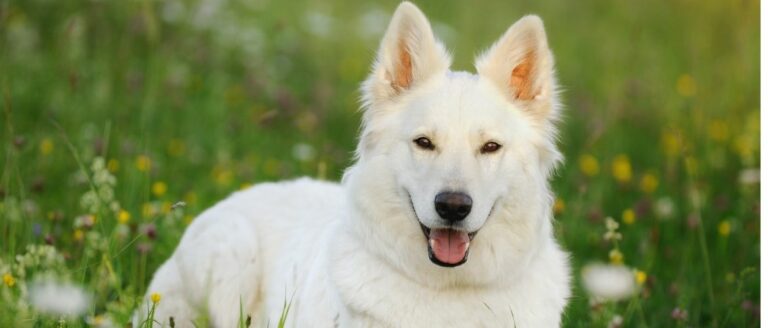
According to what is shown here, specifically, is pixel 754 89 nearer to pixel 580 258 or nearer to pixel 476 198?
pixel 580 258

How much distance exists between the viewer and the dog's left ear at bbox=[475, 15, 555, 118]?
3.99m

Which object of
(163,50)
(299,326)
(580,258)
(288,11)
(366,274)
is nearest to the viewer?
(366,274)

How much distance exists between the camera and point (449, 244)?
3.64m

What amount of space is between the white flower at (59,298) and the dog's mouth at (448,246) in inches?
52.1

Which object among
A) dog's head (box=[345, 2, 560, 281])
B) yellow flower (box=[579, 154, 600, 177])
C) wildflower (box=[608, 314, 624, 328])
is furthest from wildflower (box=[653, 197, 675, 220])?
dog's head (box=[345, 2, 560, 281])

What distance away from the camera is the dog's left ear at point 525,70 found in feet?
13.1

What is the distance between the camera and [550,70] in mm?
4039

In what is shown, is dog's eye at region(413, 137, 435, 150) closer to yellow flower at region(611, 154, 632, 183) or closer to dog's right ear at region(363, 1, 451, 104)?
dog's right ear at region(363, 1, 451, 104)

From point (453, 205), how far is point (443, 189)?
77 millimetres

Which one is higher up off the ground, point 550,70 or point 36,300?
point 550,70

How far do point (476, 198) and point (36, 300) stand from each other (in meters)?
1.71

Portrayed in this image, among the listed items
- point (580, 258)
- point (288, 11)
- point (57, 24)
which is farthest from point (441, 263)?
point (288, 11)

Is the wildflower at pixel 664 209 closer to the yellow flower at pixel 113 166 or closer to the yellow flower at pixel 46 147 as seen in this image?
the yellow flower at pixel 113 166

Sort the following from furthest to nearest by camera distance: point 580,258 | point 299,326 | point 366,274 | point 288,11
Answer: point 288,11
point 580,258
point 299,326
point 366,274
